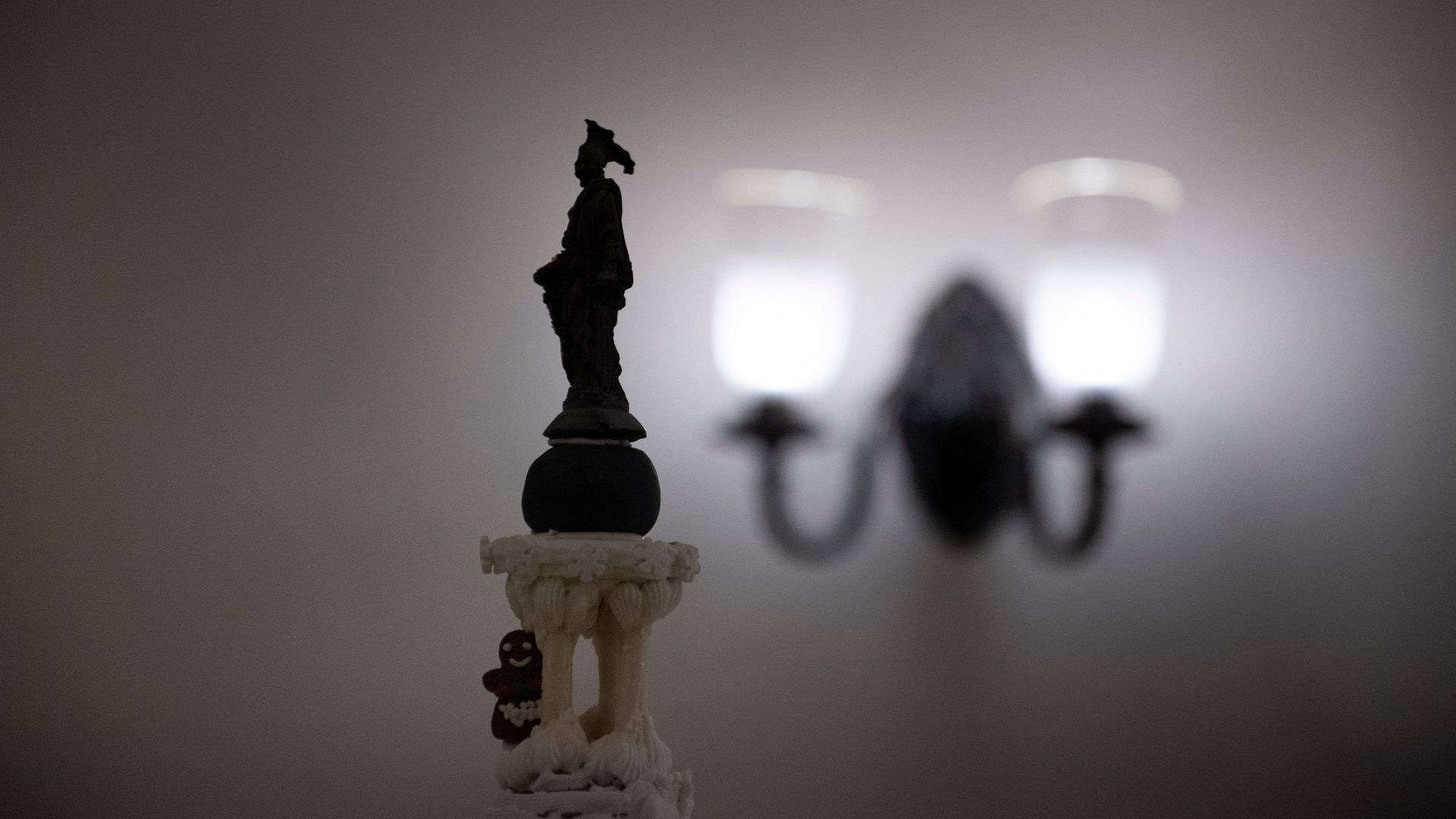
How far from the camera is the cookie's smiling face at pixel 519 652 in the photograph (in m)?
2.44

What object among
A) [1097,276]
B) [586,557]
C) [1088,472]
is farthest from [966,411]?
[586,557]

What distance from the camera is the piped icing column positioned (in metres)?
2.25

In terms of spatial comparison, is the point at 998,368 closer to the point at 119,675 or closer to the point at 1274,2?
the point at 1274,2

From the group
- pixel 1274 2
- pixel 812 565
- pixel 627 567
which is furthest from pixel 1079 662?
pixel 1274 2

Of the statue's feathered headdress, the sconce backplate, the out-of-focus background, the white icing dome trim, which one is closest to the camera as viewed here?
the white icing dome trim

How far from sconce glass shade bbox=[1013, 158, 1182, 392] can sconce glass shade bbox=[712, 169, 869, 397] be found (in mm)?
512

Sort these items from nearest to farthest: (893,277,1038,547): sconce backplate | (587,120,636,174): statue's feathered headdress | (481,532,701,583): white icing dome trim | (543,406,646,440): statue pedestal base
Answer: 1. (481,532,701,583): white icing dome trim
2. (543,406,646,440): statue pedestal base
3. (587,120,636,174): statue's feathered headdress
4. (893,277,1038,547): sconce backplate

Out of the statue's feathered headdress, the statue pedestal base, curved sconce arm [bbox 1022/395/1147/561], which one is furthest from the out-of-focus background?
the statue pedestal base

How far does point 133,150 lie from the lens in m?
3.26

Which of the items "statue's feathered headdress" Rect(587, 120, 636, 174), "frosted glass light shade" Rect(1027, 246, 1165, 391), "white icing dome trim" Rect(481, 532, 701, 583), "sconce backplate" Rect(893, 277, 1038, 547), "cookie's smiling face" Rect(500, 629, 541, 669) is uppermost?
"statue's feathered headdress" Rect(587, 120, 636, 174)

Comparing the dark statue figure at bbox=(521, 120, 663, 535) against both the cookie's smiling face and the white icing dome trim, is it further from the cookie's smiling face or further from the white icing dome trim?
the cookie's smiling face

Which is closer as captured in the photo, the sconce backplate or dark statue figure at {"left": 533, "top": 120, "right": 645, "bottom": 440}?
dark statue figure at {"left": 533, "top": 120, "right": 645, "bottom": 440}

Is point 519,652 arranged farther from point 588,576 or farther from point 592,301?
point 592,301

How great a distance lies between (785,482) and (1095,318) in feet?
3.01
